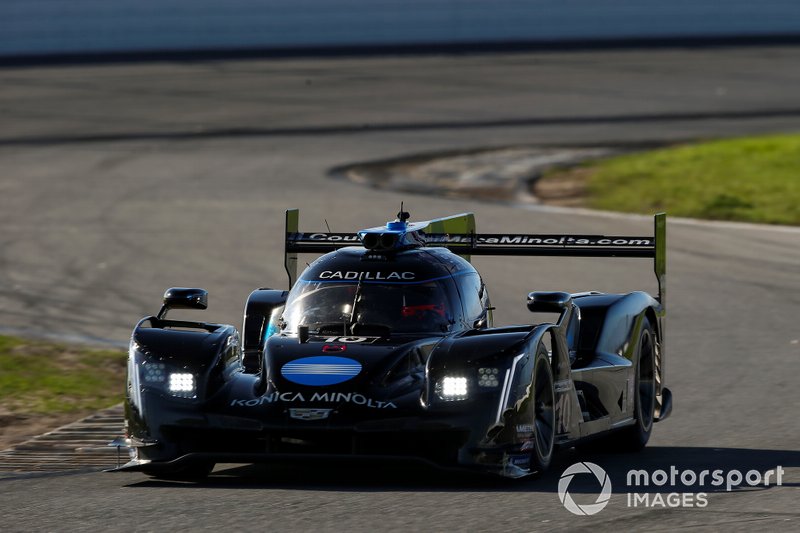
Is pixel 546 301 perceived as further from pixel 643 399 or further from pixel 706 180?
Result: pixel 706 180

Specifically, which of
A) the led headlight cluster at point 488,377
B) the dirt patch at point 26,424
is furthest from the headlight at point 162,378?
the dirt patch at point 26,424

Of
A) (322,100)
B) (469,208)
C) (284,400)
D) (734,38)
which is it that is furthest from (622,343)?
(734,38)

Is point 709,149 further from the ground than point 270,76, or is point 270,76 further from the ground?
point 270,76

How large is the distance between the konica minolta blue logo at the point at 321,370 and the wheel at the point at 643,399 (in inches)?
86.1

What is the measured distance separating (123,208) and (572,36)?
32.4 metres

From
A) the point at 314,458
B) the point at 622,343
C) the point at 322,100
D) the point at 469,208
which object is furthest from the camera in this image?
the point at 322,100

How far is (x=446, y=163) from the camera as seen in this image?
26953mm

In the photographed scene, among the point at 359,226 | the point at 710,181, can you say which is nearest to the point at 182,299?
the point at 359,226

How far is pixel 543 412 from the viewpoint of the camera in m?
8.83

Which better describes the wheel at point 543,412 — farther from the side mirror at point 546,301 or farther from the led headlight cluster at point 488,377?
the side mirror at point 546,301

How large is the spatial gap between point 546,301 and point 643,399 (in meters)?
1.54

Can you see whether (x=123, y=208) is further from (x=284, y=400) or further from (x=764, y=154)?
(x=284, y=400)

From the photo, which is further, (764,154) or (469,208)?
(764,154)

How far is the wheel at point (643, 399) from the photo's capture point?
32.8ft
